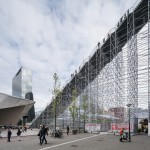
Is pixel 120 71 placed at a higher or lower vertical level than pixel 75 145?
higher

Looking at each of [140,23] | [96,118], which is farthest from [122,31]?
[96,118]

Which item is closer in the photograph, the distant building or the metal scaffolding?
the metal scaffolding

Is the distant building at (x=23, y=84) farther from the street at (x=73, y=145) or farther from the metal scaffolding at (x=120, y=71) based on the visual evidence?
the street at (x=73, y=145)

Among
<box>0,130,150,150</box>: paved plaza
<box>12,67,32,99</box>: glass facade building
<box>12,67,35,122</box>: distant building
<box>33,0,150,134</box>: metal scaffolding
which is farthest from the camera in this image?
<box>12,67,32,99</box>: glass facade building

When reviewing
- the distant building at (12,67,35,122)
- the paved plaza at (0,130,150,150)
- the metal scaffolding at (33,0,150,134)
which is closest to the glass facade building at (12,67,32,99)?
the distant building at (12,67,35,122)

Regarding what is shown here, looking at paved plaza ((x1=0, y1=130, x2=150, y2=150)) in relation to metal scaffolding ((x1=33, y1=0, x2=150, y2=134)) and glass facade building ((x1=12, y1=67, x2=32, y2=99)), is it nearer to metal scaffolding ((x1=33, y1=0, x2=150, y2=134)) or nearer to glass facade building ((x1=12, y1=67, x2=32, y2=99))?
metal scaffolding ((x1=33, y1=0, x2=150, y2=134))

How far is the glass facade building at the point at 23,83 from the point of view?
112 m

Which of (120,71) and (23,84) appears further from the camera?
(23,84)

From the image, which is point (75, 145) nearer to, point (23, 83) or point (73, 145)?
point (73, 145)

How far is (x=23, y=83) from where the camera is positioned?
11331 centimetres

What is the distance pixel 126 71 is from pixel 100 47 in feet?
19.2

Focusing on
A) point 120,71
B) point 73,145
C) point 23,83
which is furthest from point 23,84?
point 73,145

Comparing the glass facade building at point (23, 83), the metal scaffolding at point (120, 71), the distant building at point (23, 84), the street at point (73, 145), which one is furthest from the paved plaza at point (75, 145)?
the glass facade building at point (23, 83)

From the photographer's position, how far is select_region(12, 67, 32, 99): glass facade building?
111812mm
